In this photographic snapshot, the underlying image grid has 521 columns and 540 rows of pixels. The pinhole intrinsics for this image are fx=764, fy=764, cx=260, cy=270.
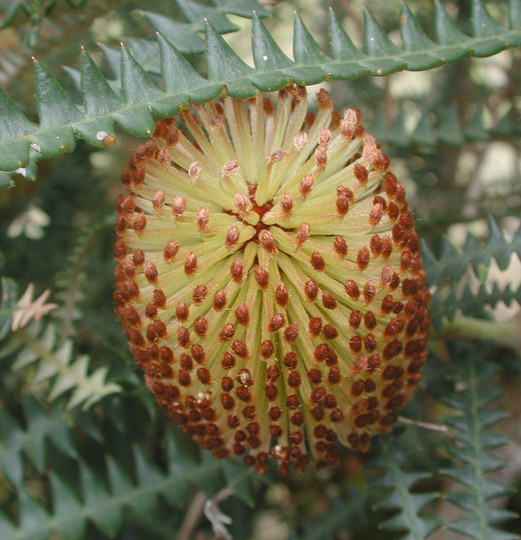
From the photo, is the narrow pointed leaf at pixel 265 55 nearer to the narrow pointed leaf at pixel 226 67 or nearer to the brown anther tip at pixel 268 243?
the narrow pointed leaf at pixel 226 67

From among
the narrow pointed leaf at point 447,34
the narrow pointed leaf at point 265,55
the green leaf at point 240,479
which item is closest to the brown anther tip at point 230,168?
the narrow pointed leaf at point 265,55

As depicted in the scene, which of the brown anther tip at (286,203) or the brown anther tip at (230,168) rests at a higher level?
the brown anther tip at (230,168)

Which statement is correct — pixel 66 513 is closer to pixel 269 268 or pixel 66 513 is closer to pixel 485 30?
pixel 269 268

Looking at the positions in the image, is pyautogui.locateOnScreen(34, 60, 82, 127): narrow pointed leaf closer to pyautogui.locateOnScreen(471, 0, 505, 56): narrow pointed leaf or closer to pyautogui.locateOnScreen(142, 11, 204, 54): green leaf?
pyautogui.locateOnScreen(142, 11, 204, 54): green leaf

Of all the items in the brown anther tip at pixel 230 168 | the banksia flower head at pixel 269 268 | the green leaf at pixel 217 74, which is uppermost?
the green leaf at pixel 217 74

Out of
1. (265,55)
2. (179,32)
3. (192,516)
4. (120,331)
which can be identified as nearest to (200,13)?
(179,32)

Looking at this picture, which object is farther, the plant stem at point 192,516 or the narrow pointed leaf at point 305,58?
the plant stem at point 192,516

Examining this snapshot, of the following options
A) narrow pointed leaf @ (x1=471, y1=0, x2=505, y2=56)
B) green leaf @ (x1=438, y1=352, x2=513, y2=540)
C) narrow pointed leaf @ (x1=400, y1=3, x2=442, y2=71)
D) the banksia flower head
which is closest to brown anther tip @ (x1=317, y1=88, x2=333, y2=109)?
the banksia flower head
